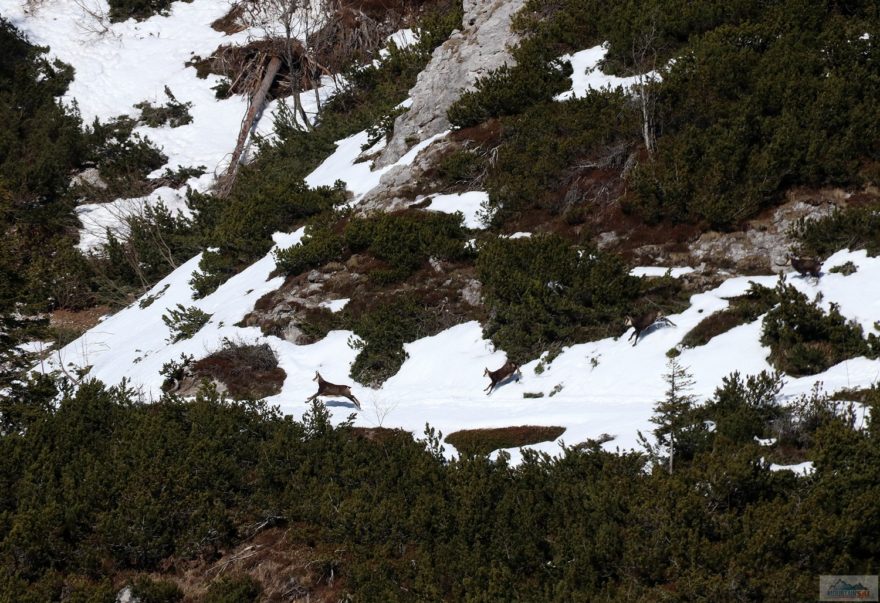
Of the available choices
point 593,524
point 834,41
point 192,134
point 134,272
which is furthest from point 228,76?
point 593,524

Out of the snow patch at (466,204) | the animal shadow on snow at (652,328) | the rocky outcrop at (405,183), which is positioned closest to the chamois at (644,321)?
the animal shadow on snow at (652,328)

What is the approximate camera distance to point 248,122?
3162cm

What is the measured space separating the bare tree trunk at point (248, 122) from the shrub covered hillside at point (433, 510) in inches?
736

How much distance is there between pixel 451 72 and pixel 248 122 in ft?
40.6

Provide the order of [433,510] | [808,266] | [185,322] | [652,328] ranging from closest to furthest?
[433,510]
[808,266]
[652,328]
[185,322]

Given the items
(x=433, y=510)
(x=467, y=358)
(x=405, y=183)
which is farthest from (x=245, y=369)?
(x=433, y=510)

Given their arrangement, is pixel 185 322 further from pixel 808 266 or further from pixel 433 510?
pixel 808 266

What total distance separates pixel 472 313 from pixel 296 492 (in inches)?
268

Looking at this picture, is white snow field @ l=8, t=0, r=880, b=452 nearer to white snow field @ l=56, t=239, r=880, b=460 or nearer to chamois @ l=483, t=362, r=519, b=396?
white snow field @ l=56, t=239, r=880, b=460

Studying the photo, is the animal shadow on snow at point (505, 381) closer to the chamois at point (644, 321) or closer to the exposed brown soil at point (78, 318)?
the chamois at point (644, 321)

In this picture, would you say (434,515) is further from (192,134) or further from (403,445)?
(192,134)

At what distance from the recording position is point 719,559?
6746 millimetres

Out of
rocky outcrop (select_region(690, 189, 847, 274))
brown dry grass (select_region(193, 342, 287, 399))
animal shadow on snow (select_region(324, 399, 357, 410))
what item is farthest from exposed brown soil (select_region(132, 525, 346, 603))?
rocky outcrop (select_region(690, 189, 847, 274))

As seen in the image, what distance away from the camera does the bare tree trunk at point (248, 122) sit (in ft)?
98.2
